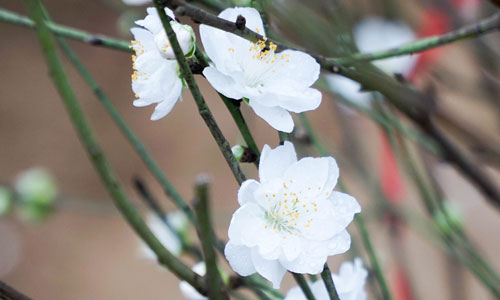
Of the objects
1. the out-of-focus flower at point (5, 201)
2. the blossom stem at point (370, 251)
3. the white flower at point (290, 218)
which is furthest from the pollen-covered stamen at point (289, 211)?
the out-of-focus flower at point (5, 201)

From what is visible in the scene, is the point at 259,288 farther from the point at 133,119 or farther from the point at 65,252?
the point at 133,119

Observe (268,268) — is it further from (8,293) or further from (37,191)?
(37,191)

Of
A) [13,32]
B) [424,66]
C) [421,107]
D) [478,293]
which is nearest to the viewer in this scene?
[421,107]

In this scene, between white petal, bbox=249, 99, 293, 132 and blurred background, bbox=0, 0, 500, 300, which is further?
blurred background, bbox=0, 0, 500, 300

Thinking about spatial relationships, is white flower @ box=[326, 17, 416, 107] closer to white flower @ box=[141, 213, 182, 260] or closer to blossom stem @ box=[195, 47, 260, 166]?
white flower @ box=[141, 213, 182, 260]

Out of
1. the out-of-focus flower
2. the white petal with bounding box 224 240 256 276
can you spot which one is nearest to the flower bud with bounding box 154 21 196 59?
the white petal with bounding box 224 240 256 276

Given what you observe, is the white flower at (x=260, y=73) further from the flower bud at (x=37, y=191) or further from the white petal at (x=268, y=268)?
the flower bud at (x=37, y=191)

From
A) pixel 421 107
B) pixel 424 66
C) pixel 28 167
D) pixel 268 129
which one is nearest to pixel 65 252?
pixel 28 167
